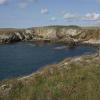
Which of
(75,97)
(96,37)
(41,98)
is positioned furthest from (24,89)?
(96,37)

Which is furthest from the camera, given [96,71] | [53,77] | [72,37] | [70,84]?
[72,37]

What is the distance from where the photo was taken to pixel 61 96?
36.0ft

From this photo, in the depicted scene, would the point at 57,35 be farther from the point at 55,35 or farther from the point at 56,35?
the point at 55,35

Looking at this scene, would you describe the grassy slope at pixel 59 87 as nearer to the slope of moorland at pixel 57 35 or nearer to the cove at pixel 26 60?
the cove at pixel 26 60

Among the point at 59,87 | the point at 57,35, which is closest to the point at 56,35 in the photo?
the point at 57,35

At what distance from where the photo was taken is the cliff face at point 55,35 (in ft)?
398

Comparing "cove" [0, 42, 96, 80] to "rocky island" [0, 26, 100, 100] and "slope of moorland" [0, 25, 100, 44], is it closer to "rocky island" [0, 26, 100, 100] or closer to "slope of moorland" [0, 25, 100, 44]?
"rocky island" [0, 26, 100, 100]

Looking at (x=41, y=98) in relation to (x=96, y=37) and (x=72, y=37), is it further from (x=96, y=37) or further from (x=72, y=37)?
(x=72, y=37)

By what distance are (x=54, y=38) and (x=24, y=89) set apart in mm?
121167

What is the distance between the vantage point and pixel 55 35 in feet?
443

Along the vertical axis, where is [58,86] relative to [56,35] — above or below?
above

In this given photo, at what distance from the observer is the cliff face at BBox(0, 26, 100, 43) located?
121 meters

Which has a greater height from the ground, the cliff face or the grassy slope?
the grassy slope

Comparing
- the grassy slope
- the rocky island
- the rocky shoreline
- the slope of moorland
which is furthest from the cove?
the slope of moorland
